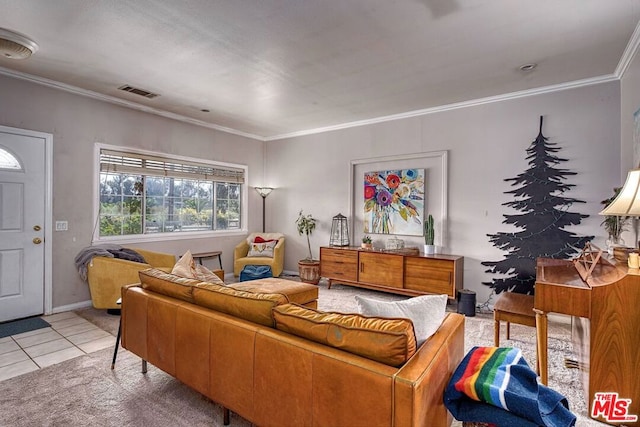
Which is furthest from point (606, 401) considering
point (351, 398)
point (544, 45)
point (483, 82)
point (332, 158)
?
point (332, 158)

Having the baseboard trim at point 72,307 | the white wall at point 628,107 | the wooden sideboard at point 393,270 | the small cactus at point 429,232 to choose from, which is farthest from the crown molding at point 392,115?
the baseboard trim at point 72,307

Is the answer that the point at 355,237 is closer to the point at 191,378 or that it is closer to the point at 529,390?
the point at 191,378

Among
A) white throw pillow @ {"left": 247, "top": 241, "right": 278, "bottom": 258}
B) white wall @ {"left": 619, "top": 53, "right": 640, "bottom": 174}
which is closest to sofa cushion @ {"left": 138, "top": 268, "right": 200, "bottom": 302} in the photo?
white throw pillow @ {"left": 247, "top": 241, "right": 278, "bottom": 258}

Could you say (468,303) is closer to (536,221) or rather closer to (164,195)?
(536,221)

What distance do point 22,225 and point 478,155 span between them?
554 centimetres

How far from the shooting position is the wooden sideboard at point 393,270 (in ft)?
14.0

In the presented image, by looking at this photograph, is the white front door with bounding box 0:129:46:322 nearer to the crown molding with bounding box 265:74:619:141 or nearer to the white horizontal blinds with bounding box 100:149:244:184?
the white horizontal blinds with bounding box 100:149:244:184

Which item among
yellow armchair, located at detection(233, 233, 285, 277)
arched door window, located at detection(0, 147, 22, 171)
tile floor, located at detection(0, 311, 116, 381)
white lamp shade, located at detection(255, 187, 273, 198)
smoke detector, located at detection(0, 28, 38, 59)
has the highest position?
smoke detector, located at detection(0, 28, 38, 59)

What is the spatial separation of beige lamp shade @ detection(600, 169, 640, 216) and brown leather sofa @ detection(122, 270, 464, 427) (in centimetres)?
115

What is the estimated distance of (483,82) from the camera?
12.5 ft

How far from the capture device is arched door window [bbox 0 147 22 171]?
3656 millimetres

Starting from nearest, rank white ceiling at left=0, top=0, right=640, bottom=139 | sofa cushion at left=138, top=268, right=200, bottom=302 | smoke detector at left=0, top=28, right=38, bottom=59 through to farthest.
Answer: sofa cushion at left=138, top=268, right=200, bottom=302
white ceiling at left=0, top=0, right=640, bottom=139
smoke detector at left=0, top=28, right=38, bottom=59

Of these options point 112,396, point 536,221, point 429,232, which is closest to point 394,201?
point 429,232

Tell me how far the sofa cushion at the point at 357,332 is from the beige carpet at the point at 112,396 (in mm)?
848
